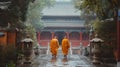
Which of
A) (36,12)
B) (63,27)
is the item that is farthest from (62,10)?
(36,12)

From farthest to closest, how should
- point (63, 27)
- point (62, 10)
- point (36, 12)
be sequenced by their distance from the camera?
1. point (62, 10)
2. point (63, 27)
3. point (36, 12)

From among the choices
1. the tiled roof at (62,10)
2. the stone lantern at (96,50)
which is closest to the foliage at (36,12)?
the tiled roof at (62,10)

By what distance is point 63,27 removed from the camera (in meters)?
44.7

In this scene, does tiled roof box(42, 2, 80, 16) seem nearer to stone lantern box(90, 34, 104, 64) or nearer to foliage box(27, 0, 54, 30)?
foliage box(27, 0, 54, 30)

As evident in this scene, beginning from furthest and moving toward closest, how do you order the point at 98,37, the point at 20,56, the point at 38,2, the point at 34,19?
the point at 34,19 < the point at 38,2 < the point at 98,37 < the point at 20,56

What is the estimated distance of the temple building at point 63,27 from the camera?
4416cm

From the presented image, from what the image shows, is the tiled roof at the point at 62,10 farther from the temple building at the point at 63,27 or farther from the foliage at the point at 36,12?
the foliage at the point at 36,12

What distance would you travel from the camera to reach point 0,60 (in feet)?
51.8

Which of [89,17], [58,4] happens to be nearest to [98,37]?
[89,17]

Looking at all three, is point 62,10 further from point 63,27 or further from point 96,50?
point 96,50

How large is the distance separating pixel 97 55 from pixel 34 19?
15.6m

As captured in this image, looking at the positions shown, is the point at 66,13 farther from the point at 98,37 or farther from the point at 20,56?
the point at 20,56

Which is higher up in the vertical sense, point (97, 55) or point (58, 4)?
point (58, 4)

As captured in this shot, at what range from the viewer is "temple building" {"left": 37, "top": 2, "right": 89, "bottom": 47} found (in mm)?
44156
